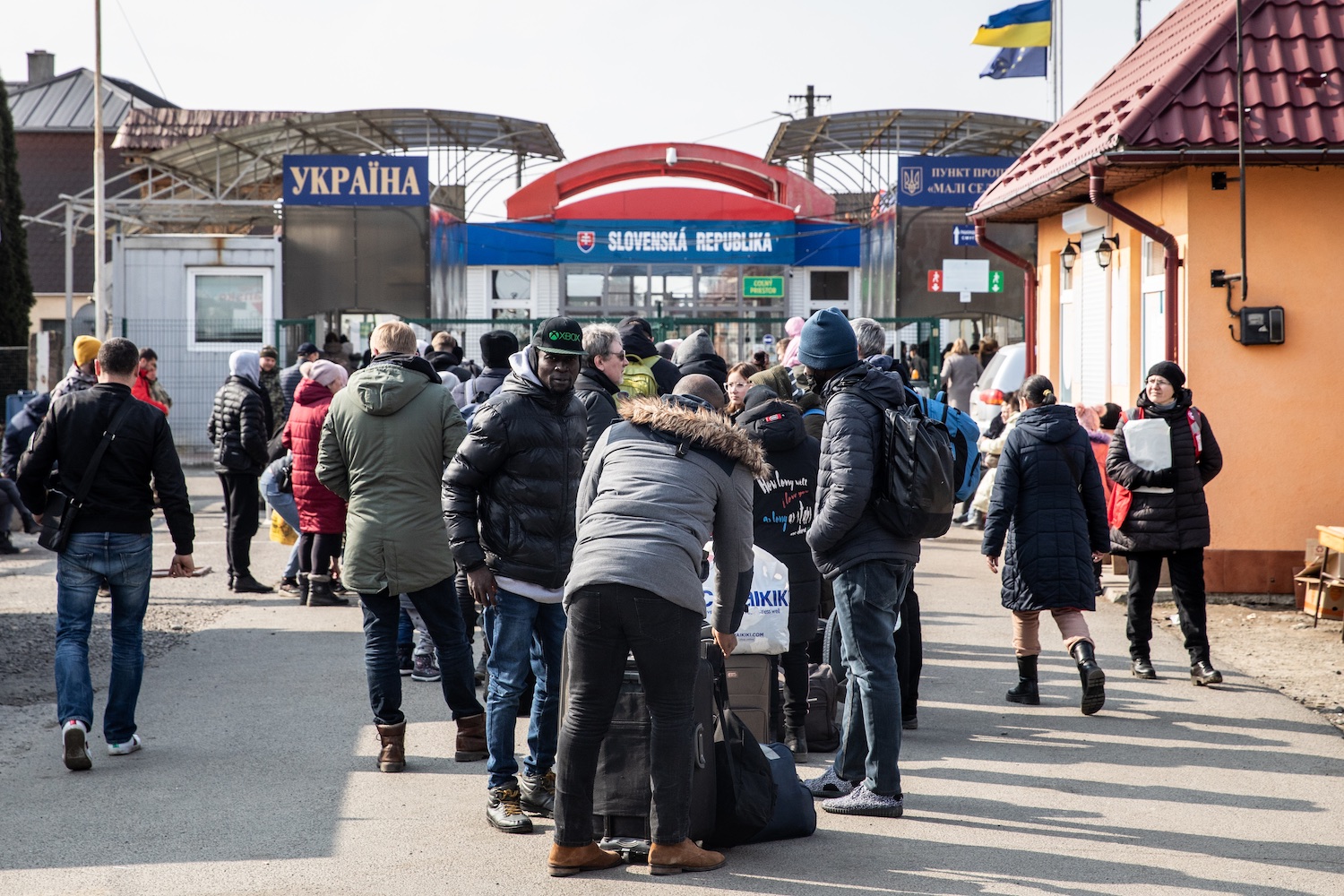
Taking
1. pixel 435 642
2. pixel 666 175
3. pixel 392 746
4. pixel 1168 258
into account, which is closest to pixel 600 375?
pixel 435 642

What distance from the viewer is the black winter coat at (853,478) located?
546 cm

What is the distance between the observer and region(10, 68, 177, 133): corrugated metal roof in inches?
1838

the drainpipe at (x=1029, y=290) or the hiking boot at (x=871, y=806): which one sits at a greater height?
the drainpipe at (x=1029, y=290)

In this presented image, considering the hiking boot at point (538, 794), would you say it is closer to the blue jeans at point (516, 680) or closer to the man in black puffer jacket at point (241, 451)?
the blue jeans at point (516, 680)

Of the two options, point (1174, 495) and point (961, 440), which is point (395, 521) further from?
point (1174, 495)

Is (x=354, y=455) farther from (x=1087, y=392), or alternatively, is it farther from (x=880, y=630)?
(x=1087, y=392)

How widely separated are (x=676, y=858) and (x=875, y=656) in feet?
3.95

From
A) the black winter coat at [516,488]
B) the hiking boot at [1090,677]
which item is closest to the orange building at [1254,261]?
the hiking boot at [1090,677]

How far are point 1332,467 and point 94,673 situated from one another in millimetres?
8788

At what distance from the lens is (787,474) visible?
263 inches

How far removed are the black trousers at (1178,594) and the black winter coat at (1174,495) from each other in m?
0.10

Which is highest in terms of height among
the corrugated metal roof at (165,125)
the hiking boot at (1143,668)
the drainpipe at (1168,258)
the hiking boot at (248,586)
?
the corrugated metal roof at (165,125)

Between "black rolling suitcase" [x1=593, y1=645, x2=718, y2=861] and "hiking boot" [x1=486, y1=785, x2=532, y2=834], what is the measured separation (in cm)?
45

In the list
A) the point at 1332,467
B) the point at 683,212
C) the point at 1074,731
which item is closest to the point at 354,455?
the point at 1074,731
